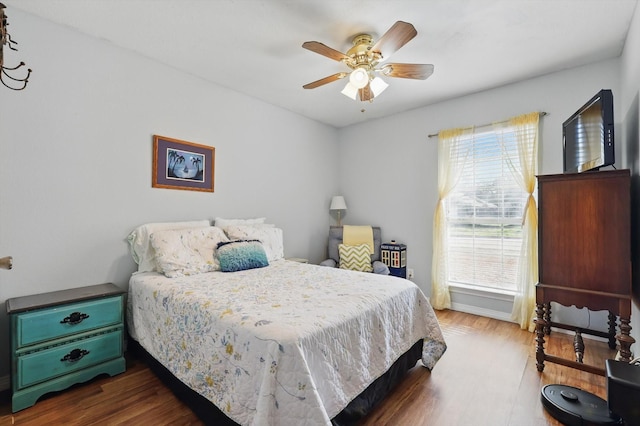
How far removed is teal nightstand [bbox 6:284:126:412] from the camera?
1.78m

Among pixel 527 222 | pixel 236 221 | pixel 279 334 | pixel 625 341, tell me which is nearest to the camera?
pixel 279 334

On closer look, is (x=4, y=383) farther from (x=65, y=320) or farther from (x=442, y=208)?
(x=442, y=208)

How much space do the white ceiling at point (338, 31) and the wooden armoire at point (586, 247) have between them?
116cm

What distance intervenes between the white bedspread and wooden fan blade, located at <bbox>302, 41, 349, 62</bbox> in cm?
167

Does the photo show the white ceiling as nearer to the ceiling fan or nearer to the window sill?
the ceiling fan

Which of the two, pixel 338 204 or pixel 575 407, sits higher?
pixel 338 204

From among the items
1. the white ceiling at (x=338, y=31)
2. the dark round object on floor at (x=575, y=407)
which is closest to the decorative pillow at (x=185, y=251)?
the white ceiling at (x=338, y=31)

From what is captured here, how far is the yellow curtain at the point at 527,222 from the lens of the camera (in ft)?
9.81

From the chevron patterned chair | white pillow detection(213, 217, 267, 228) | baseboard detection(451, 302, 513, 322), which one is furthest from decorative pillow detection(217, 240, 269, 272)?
baseboard detection(451, 302, 513, 322)

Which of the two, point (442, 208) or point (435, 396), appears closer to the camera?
point (435, 396)

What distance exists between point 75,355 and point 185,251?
3.15 ft

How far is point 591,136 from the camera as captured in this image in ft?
7.08

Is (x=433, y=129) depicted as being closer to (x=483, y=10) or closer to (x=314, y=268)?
(x=483, y=10)

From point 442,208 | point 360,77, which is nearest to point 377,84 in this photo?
point 360,77
